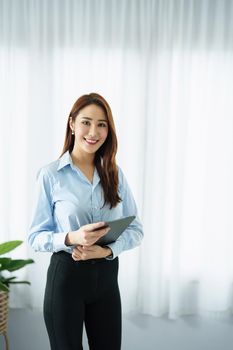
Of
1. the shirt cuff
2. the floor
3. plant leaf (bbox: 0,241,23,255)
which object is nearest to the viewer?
the shirt cuff

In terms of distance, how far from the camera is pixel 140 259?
210 cm

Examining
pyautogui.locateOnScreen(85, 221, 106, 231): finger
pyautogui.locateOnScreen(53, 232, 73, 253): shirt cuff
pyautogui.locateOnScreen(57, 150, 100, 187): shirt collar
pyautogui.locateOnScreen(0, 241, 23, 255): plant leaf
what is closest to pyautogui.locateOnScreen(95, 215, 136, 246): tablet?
pyautogui.locateOnScreen(85, 221, 106, 231): finger

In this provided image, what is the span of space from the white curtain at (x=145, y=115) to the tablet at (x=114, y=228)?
27.8 inches

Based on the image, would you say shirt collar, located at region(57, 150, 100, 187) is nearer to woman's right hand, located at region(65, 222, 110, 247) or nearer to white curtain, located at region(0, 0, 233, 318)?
woman's right hand, located at region(65, 222, 110, 247)

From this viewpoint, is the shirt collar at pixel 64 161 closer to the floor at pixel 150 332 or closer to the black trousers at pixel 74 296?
the black trousers at pixel 74 296

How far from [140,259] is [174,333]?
55 cm

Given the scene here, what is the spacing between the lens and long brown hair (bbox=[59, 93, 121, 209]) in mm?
1449

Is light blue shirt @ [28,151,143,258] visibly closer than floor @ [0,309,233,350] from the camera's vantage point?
Yes

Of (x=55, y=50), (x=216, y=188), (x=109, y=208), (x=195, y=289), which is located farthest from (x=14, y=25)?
(x=195, y=289)

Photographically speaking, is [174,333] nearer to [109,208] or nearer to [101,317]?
[101,317]

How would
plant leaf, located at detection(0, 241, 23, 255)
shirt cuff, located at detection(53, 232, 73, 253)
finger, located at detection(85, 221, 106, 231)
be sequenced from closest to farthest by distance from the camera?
finger, located at detection(85, 221, 106, 231) → shirt cuff, located at detection(53, 232, 73, 253) → plant leaf, located at detection(0, 241, 23, 255)

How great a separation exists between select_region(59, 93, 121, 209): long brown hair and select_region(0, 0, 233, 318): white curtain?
1.67 feet

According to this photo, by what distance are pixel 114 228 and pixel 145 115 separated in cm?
95

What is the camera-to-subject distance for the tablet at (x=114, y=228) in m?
1.25
